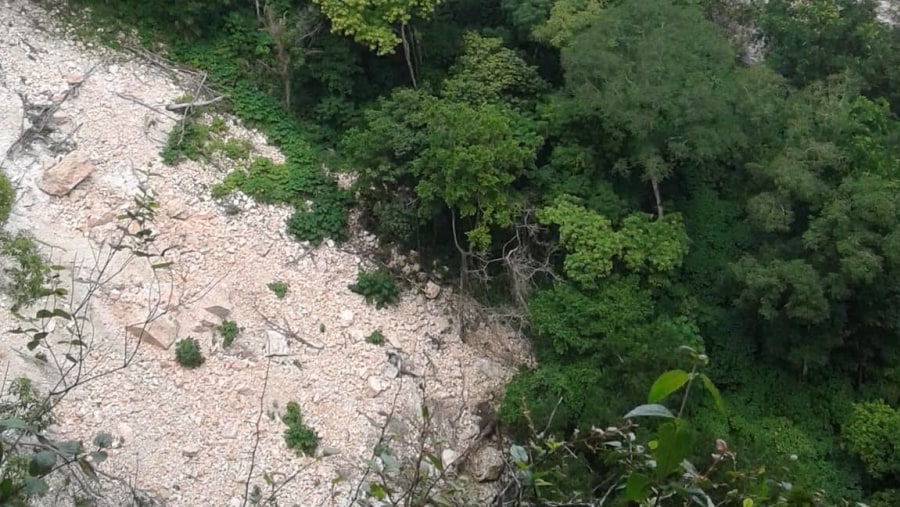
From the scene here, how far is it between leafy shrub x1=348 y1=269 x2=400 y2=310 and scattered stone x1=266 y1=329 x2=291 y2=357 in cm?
127

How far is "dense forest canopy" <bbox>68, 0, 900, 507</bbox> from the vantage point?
8.62m

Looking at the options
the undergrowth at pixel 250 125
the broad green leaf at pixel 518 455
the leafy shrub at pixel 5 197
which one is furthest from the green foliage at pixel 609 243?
the broad green leaf at pixel 518 455

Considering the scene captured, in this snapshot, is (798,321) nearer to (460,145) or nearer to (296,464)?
(460,145)

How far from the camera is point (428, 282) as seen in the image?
10758mm

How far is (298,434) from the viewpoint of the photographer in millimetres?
8805

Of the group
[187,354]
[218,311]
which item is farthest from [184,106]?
[187,354]

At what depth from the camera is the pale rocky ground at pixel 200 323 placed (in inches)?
325

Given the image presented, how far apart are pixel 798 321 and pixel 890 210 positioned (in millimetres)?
1564

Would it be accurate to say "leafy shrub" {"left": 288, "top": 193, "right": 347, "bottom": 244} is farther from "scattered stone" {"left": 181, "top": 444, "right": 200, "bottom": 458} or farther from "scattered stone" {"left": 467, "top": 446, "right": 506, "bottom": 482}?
"scattered stone" {"left": 467, "top": 446, "right": 506, "bottom": 482}

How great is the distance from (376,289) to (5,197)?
4.75 metres

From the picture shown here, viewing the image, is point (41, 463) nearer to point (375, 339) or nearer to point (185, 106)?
point (375, 339)

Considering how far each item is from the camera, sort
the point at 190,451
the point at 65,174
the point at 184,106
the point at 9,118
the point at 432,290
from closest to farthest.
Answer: the point at 190,451 < the point at 65,174 < the point at 9,118 < the point at 432,290 < the point at 184,106

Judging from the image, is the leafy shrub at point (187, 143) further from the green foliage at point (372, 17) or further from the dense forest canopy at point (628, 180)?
the green foliage at point (372, 17)

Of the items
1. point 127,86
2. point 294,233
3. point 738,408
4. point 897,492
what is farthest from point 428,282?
point 897,492
